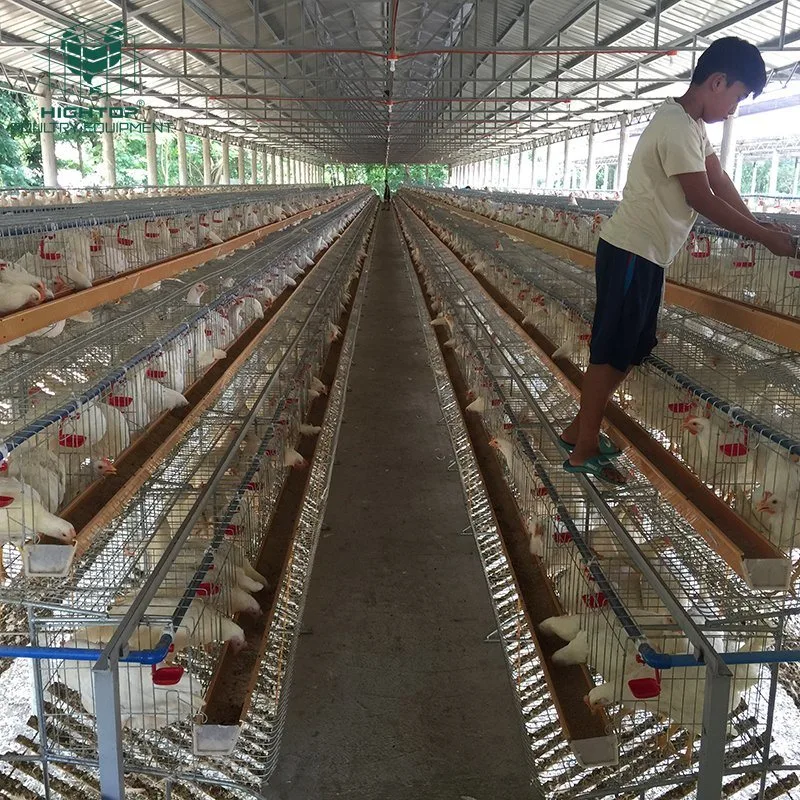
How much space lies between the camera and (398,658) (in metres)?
2.80

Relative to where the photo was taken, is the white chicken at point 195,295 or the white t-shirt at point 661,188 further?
the white chicken at point 195,295

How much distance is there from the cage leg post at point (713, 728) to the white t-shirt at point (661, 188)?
1130mm

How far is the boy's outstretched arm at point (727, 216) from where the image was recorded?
5.78 ft

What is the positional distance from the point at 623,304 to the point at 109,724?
5.15 ft

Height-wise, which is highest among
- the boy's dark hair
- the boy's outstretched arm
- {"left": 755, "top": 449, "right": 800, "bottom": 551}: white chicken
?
the boy's dark hair

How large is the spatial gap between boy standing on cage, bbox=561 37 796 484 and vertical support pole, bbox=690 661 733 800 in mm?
998

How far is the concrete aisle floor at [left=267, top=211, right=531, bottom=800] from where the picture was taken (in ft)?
Answer: 7.43

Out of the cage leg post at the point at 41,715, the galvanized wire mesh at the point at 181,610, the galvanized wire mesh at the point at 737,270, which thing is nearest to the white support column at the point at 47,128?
the galvanized wire mesh at the point at 181,610

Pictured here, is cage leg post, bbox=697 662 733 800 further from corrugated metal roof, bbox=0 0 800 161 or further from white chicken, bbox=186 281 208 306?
corrugated metal roof, bbox=0 0 800 161

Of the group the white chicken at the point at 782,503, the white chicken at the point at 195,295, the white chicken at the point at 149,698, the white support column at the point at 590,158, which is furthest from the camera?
the white support column at the point at 590,158

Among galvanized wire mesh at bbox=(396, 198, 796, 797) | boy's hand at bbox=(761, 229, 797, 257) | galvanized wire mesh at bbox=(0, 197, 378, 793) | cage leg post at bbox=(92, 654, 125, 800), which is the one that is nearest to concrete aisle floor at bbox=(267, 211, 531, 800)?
galvanized wire mesh at bbox=(0, 197, 378, 793)

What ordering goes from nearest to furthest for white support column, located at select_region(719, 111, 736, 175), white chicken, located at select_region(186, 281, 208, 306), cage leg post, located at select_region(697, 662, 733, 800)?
cage leg post, located at select_region(697, 662, 733, 800) → white chicken, located at select_region(186, 281, 208, 306) → white support column, located at select_region(719, 111, 736, 175)

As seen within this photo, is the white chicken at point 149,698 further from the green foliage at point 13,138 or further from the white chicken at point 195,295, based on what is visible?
the green foliage at point 13,138

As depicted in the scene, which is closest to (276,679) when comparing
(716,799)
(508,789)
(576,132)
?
(508,789)
